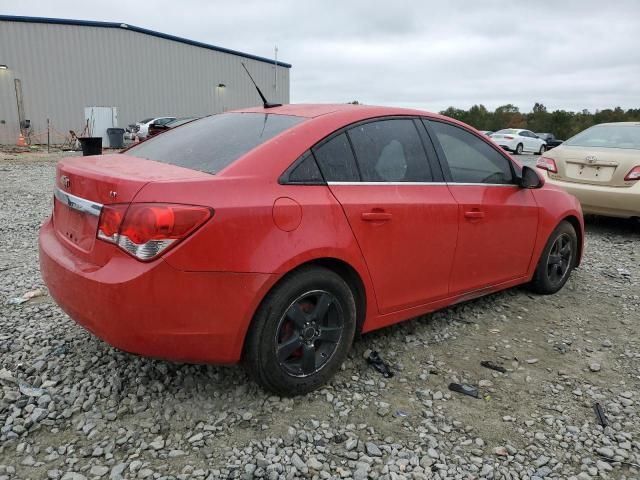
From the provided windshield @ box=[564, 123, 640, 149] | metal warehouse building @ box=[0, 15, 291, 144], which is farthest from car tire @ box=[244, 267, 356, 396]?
metal warehouse building @ box=[0, 15, 291, 144]

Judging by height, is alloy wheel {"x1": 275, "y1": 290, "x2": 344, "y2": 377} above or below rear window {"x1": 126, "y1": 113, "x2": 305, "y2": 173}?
below

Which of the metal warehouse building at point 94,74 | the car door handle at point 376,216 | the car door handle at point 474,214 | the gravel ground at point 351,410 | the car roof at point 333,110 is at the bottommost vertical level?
the gravel ground at point 351,410

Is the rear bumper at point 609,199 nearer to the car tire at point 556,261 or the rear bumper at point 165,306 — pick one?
the car tire at point 556,261

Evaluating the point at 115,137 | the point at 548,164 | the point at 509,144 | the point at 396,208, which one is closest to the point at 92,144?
the point at 548,164

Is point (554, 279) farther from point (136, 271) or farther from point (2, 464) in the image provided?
point (2, 464)

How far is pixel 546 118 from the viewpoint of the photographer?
49000 mm

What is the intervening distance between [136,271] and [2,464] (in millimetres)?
1012

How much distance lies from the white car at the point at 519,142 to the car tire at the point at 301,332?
94.3ft

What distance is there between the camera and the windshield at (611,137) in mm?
6963

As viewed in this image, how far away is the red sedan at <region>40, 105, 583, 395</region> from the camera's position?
2.37 m

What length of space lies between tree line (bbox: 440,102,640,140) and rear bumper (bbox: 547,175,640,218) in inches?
1322

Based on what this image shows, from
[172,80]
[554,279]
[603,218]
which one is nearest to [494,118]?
[172,80]

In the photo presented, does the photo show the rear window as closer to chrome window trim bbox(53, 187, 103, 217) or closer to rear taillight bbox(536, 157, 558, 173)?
chrome window trim bbox(53, 187, 103, 217)

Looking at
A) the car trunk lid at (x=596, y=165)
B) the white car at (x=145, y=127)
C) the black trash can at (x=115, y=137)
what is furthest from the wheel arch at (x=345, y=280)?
the white car at (x=145, y=127)
